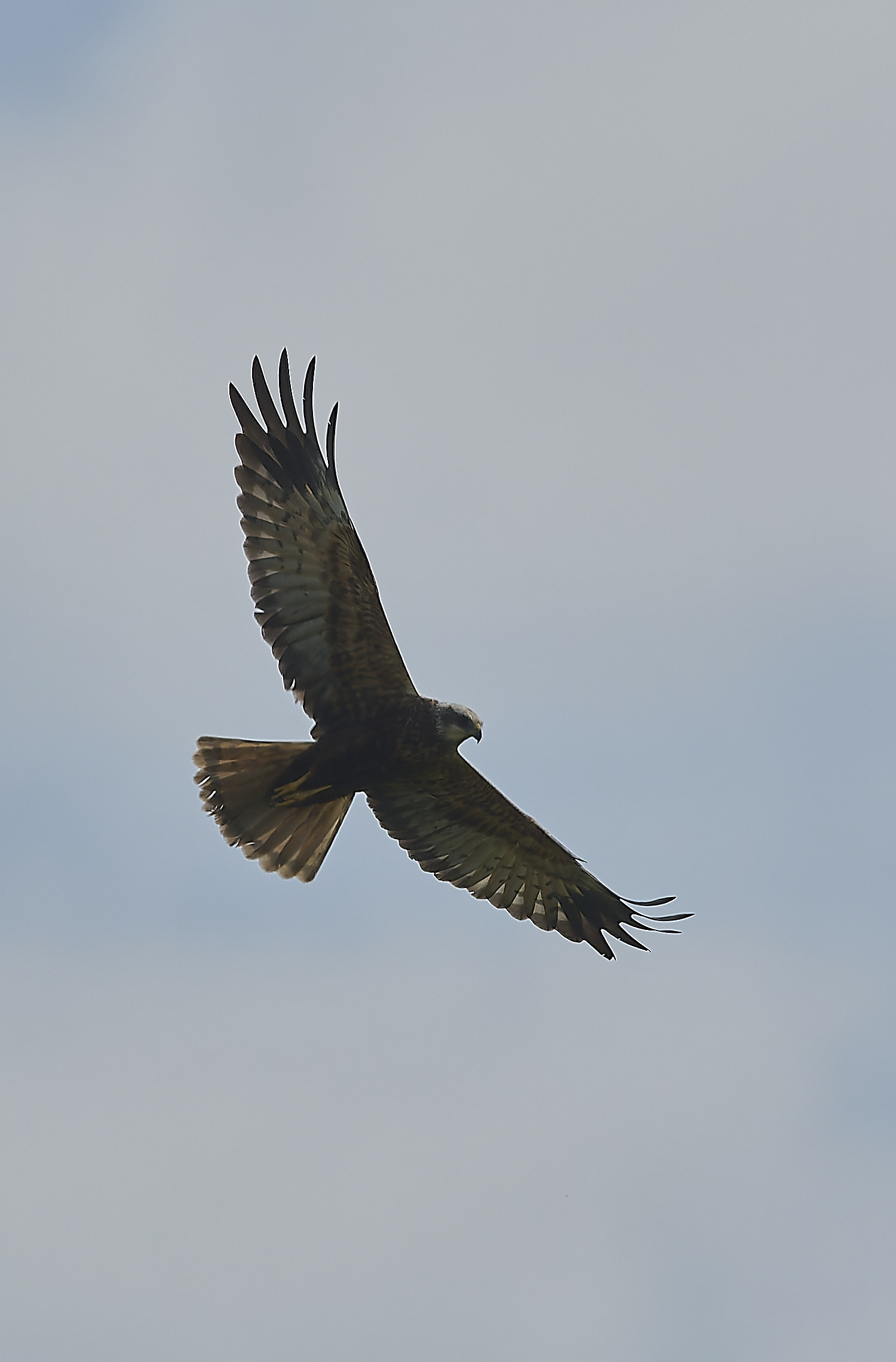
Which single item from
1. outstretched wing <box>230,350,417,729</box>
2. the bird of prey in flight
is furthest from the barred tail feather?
outstretched wing <box>230,350,417,729</box>

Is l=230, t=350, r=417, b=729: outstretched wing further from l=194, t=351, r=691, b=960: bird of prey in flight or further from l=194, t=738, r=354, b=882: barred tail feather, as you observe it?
l=194, t=738, r=354, b=882: barred tail feather

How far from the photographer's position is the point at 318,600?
12.8 meters

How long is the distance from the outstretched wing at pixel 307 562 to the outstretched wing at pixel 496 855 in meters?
0.98

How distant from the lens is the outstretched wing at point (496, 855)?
1370 centimetres

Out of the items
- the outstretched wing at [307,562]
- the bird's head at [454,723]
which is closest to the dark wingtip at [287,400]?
the outstretched wing at [307,562]

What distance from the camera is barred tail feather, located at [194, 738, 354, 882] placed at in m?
13.2

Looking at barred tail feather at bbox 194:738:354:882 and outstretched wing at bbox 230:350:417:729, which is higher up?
outstretched wing at bbox 230:350:417:729

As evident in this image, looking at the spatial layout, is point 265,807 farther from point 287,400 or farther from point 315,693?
point 287,400

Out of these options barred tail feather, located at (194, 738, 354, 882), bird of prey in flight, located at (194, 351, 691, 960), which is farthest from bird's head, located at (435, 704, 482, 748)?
barred tail feather, located at (194, 738, 354, 882)

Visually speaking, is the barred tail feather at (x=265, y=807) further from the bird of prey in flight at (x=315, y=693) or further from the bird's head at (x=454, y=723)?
the bird's head at (x=454, y=723)

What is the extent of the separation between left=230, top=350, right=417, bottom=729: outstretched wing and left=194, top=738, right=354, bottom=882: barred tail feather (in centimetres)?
63

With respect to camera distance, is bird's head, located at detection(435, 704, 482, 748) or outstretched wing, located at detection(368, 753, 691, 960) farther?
outstretched wing, located at detection(368, 753, 691, 960)

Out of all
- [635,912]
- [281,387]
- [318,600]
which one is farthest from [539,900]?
[281,387]

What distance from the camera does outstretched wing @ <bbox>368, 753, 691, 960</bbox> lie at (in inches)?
539
